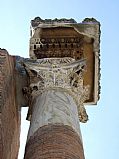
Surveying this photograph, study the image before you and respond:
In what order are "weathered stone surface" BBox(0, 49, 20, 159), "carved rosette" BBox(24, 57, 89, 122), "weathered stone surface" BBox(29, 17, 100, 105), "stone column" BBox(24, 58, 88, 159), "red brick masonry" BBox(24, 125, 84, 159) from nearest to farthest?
"red brick masonry" BBox(24, 125, 84, 159) → "stone column" BBox(24, 58, 88, 159) → "weathered stone surface" BBox(0, 49, 20, 159) → "carved rosette" BBox(24, 57, 89, 122) → "weathered stone surface" BBox(29, 17, 100, 105)

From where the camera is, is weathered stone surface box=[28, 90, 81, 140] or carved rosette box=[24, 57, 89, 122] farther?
carved rosette box=[24, 57, 89, 122]

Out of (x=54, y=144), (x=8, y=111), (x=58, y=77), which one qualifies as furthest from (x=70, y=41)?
(x=54, y=144)

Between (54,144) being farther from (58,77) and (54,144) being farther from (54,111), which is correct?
(58,77)

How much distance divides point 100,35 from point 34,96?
116 inches

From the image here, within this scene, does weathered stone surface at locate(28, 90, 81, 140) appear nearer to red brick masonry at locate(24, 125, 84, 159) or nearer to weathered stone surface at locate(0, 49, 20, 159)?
red brick masonry at locate(24, 125, 84, 159)

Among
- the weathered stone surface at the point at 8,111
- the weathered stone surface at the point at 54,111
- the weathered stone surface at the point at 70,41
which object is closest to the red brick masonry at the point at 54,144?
the weathered stone surface at the point at 54,111

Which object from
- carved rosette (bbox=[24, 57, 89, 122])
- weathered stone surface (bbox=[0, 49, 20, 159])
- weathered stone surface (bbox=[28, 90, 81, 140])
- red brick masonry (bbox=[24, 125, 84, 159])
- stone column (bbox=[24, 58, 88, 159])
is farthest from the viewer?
carved rosette (bbox=[24, 57, 89, 122])

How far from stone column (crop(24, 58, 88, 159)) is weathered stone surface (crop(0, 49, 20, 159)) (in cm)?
42

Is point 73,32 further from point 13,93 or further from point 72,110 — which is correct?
point 72,110

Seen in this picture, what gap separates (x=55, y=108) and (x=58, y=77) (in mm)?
1187

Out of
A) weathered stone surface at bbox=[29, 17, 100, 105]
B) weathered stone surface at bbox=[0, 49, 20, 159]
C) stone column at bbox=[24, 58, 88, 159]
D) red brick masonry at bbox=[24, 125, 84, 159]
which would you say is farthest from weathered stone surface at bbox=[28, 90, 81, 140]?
weathered stone surface at bbox=[29, 17, 100, 105]

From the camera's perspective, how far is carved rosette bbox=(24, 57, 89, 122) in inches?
368

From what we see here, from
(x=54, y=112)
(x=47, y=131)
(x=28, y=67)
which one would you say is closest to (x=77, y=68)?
(x=28, y=67)

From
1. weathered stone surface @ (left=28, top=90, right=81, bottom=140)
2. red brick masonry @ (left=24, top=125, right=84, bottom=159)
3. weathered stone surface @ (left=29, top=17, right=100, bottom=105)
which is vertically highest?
weathered stone surface @ (left=29, top=17, right=100, bottom=105)
